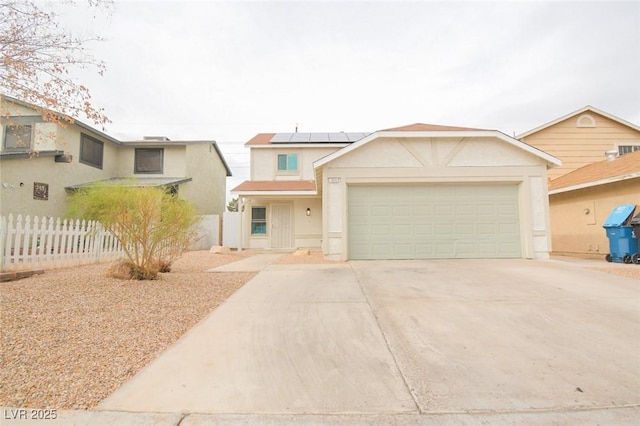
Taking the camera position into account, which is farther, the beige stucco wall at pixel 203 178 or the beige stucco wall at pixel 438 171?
the beige stucco wall at pixel 203 178

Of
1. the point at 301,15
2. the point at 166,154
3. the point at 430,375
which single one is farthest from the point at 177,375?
the point at 166,154

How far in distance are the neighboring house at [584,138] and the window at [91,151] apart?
68.9 feet

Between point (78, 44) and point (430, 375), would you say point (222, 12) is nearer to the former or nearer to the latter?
point (78, 44)

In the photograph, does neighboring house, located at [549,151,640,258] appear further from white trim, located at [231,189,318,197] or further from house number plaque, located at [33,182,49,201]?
house number plaque, located at [33,182,49,201]

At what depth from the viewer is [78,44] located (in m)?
5.28

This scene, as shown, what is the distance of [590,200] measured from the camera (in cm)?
1115

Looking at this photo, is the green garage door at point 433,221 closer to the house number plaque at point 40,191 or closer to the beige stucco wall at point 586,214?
the beige stucco wall at point 586,214

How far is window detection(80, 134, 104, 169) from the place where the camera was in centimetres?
1552

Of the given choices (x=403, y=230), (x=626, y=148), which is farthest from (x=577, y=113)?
(x=403, y=230)

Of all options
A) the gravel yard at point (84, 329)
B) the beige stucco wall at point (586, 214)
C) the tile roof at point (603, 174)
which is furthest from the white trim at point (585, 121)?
the gravel yard at point (84, 329)

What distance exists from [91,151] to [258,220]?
30.5 ft

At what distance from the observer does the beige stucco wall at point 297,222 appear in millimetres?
15531

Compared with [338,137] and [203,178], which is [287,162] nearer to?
[338,137]

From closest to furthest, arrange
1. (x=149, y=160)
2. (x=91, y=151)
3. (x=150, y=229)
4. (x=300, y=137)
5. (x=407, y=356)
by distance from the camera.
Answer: (x=407, y=356) → (x=150, y=229) → (x=91, y=151) → (x=300, y=137) → (x=149, y=160)
